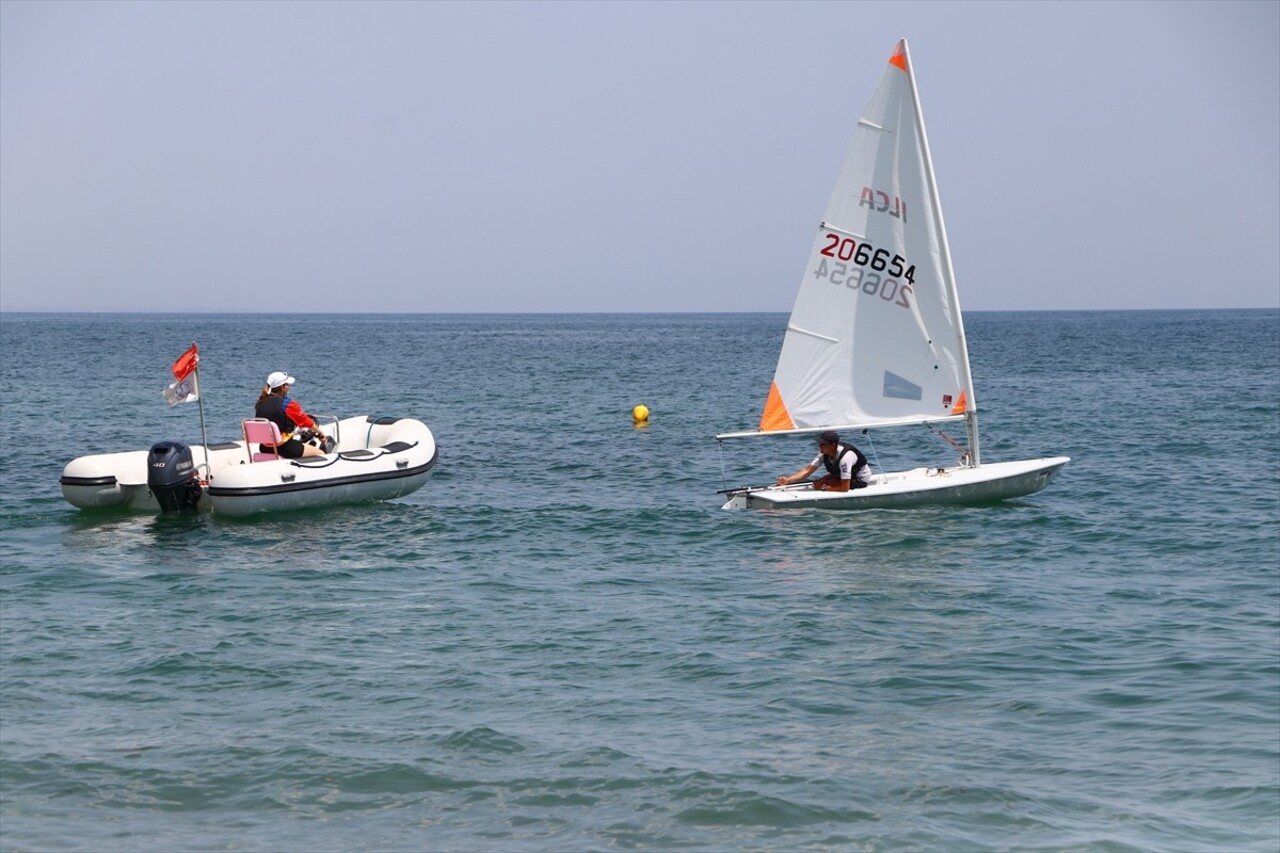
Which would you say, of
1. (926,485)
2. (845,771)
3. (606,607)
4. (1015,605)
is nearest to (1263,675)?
(1015,605)

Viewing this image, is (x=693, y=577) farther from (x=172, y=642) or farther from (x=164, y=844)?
(x=164, y=844)

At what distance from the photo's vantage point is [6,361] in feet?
220

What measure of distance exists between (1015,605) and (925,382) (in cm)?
663

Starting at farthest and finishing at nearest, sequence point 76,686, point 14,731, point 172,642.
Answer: point 172,642 < point 76,686 < point 14,731

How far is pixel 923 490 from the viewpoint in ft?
65.3

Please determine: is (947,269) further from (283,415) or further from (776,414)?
(283,415)

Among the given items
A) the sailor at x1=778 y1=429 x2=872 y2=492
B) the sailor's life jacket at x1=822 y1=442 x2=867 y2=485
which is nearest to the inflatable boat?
the sailor at x1=778 y1=429 x2=872 y2=492

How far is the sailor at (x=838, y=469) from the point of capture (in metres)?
20.1

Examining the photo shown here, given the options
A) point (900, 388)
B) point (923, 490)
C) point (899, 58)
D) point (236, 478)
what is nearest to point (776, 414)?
point (900, 388)

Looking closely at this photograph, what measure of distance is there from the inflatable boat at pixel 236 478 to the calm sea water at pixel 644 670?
0.37m

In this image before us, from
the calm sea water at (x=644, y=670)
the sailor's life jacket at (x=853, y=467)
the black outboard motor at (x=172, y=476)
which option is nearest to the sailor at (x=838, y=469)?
the sailor's life jacket at (x=853, y=467)

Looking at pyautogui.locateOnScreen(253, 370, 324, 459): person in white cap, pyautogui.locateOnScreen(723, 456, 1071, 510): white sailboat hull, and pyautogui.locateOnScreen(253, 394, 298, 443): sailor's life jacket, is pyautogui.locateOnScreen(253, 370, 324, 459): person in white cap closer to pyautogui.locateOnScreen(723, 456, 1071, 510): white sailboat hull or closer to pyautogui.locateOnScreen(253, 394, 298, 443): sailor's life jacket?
pyautogui.locateOnScreen(253, 394, 298, 443): sailor's life jacket

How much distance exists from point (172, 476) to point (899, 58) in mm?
12195

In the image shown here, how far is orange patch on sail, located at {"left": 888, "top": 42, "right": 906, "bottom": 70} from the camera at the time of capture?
19.5 metres
